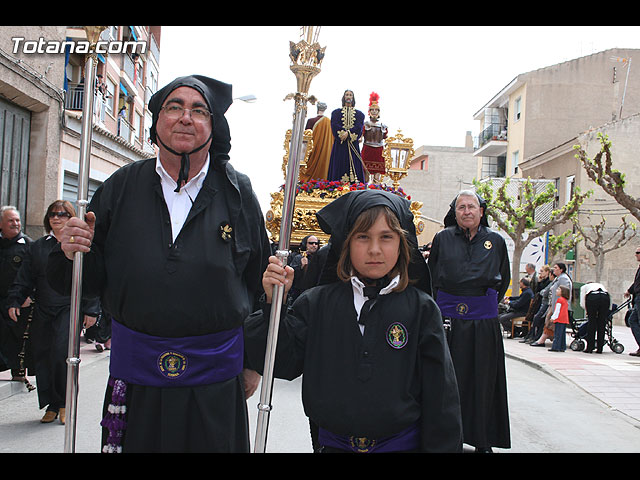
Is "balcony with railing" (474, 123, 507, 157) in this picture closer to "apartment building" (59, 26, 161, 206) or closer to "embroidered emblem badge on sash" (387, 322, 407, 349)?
"apartment building" (59, 26, 161, 206)

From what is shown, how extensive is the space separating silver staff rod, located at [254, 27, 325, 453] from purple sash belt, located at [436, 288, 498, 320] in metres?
3.16

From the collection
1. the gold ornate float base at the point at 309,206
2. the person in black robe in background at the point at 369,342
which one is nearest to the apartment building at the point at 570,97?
the gold ornate float base at the point at 309,206

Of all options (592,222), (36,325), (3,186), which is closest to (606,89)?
(592,222)

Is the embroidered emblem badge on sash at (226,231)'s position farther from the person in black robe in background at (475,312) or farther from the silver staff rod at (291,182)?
the person in black robe in background at (475,312)

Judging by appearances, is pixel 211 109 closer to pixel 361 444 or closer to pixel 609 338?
pixel 361 444

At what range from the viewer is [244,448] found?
3104 millimetres

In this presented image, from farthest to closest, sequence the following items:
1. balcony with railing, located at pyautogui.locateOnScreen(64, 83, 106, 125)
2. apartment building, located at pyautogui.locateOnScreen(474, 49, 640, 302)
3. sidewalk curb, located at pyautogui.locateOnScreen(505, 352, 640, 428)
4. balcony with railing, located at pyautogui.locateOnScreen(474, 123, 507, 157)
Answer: balcony with railing, located at pyautogui.locateOnScreen(474, 123, 507, 157) < apartment building, located at pyautogui.locateOnScreen(474, 49, 640, 302) < balcony with railing, located at pyautogui.locateOnScreen(64, 83, 106, 125) < sidewalk curb, located at pyautogui.locateOnScreen(505, 352, 640, 428)

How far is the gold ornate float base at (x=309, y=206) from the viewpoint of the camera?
1069 centimetres

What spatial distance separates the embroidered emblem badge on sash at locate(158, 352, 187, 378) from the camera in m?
2.86

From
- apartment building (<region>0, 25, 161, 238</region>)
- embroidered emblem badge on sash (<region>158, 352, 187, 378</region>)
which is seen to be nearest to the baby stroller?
apartment building (<region>0, 25, 161, 238</region>)

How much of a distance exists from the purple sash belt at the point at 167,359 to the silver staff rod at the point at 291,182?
0.27 m

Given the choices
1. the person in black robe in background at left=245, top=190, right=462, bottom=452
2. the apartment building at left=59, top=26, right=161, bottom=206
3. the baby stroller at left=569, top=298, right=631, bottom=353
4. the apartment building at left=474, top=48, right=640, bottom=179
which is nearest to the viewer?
the person in black robe in background at left=245, top=190, right=462, bottom=452

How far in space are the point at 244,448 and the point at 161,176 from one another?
1.36 meters

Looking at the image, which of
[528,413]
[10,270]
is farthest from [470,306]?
[10,270]
